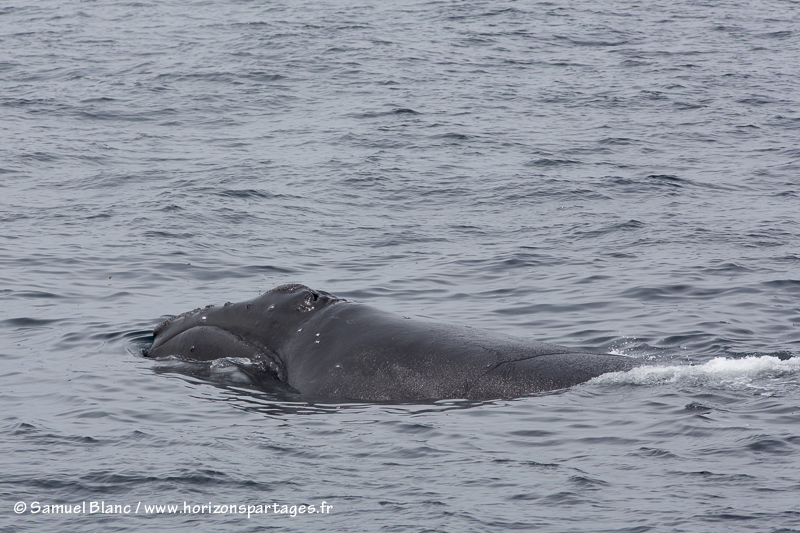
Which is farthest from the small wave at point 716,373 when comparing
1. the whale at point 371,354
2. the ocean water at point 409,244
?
the whale at point 371,354

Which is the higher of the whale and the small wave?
the whale

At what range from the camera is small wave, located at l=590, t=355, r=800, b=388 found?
11.0 meters

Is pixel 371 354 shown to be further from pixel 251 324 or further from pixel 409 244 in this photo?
pixel 409 244

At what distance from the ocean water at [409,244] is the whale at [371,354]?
1.09ft

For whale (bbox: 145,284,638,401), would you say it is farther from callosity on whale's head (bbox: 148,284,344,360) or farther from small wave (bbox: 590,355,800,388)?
small wave (bbox: 590,355,800,388)

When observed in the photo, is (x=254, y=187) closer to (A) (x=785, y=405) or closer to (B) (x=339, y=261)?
(B) (x=339, y=261)

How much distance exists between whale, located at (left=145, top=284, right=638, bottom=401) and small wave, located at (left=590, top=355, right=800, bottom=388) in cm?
20

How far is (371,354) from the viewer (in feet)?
36.9

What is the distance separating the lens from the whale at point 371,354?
1098 cm

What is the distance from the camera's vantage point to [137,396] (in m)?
11.7

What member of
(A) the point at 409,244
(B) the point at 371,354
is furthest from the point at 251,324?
(A) the point at 409,244

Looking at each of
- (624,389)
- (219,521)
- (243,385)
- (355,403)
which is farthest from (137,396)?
(624,389)

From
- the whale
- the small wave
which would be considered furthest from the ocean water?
the whale

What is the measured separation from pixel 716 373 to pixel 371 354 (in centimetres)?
402
